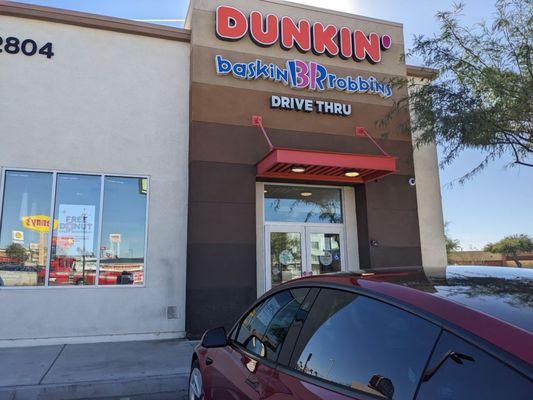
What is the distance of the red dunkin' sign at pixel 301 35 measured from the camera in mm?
A: 10445

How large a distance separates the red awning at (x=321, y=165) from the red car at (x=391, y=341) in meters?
5.91

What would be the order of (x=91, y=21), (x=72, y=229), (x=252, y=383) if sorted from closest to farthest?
(x=252, y=383) < (x=72, y=229) < (x=91, y=21)

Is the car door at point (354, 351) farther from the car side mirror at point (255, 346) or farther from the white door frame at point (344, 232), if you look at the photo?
the white door frame at point (344, 232)

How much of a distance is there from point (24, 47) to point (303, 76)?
608 centimetres

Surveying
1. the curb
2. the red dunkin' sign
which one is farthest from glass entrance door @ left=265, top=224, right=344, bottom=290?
the red dunkin' sign

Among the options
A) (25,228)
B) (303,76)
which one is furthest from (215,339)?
Result: (303,76)

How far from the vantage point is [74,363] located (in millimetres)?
7227

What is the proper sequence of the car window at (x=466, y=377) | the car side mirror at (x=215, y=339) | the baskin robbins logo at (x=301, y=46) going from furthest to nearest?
the baskin robbins logo at (x=301, y=46) → the car side mirror at (x=215, y=339) → the car window at (x=466, y=377)

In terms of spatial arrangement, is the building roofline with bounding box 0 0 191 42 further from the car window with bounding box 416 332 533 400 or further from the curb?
the car window with bounding box 416 332 533 400

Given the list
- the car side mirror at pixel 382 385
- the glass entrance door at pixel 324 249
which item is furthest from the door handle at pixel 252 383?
the glass entrance door at pixel 324 249

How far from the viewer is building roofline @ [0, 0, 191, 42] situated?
9375 mm

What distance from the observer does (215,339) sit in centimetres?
357

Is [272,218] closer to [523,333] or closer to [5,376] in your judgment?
[5,376]

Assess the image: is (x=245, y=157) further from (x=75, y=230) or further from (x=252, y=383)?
(x=252, y=383)
